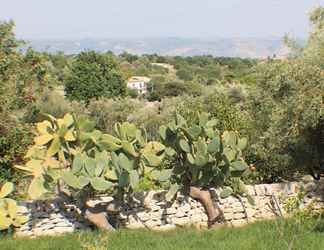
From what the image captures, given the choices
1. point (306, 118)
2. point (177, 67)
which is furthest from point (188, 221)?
point (177, 67)

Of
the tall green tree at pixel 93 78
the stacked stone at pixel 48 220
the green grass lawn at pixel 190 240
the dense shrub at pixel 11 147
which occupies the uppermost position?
the dense shrub at pixel 11 147

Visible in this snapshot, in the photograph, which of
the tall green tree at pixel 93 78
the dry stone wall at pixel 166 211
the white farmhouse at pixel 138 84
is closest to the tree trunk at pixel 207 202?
the dry stone wall at pixel 166 211

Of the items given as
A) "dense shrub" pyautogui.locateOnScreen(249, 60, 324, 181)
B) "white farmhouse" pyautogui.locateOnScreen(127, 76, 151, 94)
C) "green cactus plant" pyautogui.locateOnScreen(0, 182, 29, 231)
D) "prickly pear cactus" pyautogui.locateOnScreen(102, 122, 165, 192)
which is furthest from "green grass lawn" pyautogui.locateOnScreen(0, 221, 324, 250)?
"white farmhouse" pyautogui.locateOnScreen(127, 76, 151, 94)

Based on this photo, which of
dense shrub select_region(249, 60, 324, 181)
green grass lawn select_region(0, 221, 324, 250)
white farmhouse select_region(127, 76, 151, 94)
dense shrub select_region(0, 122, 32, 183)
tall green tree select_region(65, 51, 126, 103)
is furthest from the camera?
white farmhouse select_region(127, 76, 151, 94)

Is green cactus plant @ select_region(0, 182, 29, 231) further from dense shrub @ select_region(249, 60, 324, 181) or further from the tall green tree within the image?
the tall green tree

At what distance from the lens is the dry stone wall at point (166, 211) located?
916cm

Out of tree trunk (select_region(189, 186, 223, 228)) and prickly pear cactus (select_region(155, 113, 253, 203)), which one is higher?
prickly pear cactus (select_region(155, 113, 253, 203))

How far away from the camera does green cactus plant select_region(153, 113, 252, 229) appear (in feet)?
29.7

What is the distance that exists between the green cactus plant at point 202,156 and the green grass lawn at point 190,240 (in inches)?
39.8

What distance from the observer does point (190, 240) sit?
7566 mm

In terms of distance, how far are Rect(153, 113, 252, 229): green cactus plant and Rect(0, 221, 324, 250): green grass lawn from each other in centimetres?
101

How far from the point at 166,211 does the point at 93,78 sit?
42015 mm

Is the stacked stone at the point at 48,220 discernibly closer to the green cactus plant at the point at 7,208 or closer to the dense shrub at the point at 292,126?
the green cactus plant at the point at 7,208

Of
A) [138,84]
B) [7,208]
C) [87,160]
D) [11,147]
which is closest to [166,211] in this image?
[87,160]
